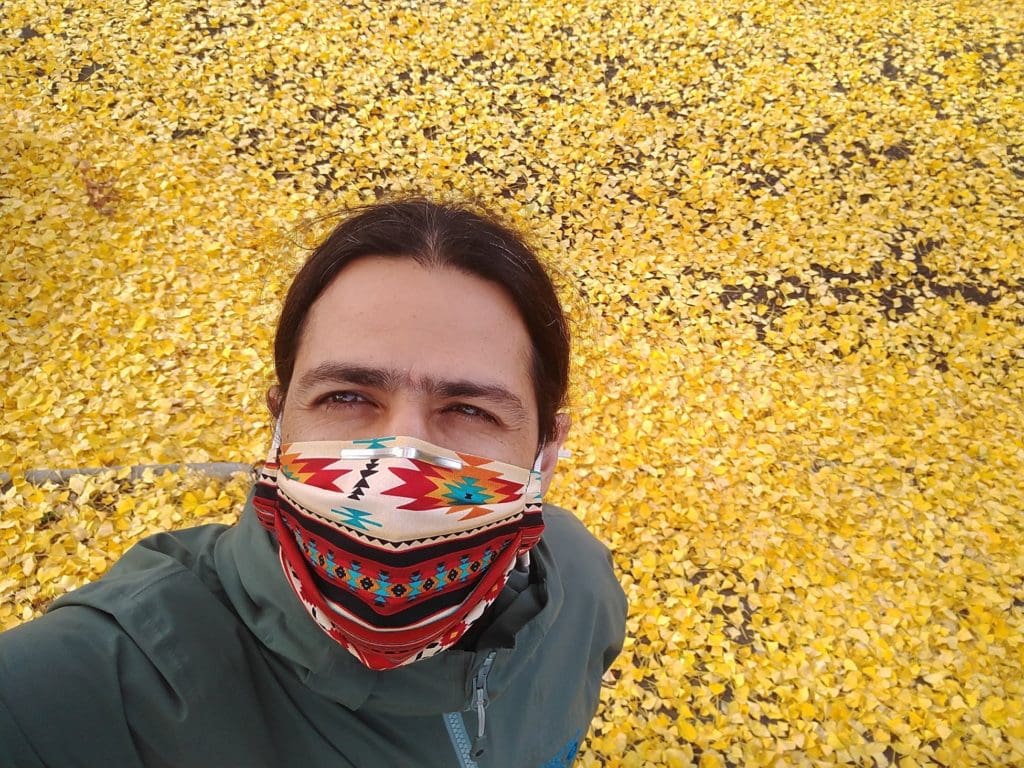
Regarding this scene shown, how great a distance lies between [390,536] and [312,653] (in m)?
0.28

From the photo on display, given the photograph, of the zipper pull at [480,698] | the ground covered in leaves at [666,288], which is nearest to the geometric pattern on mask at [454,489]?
the zipper pull at [480,698]

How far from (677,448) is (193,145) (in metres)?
4.85

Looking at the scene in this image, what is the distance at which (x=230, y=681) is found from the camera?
1211 millimetres

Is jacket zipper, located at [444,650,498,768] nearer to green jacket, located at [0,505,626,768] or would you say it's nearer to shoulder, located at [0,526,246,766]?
green jacket, located at [0,505,626,768]

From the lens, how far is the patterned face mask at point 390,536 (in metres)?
1.24

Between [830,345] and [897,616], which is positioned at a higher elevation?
[830,345]

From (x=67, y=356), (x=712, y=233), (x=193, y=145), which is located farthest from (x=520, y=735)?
(x=193, y=145)

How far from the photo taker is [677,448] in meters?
4.14

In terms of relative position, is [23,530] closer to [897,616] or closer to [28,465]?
[28,465]

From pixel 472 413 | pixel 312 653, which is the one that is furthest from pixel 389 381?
pixel 312 653

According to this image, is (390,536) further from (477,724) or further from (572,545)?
(572,545)

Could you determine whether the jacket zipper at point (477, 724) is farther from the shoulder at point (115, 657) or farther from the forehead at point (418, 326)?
the forehead at point (418, 326)

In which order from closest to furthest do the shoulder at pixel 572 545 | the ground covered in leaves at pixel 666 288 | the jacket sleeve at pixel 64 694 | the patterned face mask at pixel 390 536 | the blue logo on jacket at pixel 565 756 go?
1. the jacket sleeve at pixel 64 694
2. the patterned face mask at pixel 390 536
3. the blue logo on jacket at pixel 565 756
4. the shoulder at pixel 572 545
5. the ground covered in leaves at pixel 666 288

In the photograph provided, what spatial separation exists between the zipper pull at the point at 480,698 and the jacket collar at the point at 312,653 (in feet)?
0.06
